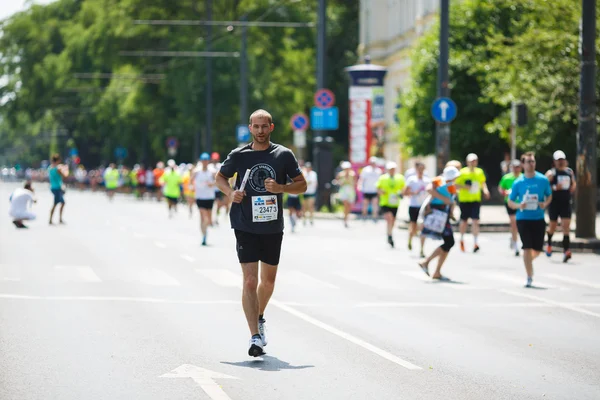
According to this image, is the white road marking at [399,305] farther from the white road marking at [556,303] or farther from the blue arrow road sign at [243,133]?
the blue arrow road sign at [243,133]

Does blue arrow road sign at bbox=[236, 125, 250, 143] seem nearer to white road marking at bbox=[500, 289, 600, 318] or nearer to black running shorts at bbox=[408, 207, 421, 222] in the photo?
black running shorts at bbox=[408, 207, 421, 222]

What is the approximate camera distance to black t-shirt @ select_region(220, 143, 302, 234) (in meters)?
10.3

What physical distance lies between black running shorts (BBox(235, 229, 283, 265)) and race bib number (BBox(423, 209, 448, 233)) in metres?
8.04

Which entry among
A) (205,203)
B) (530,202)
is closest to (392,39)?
(205,203)

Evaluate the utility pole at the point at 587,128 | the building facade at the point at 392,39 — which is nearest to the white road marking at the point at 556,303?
the utility pole at the point at 587,128

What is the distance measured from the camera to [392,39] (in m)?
71.8

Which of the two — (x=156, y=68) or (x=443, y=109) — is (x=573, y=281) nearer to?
(x=443, y=109)

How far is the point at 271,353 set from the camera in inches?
420

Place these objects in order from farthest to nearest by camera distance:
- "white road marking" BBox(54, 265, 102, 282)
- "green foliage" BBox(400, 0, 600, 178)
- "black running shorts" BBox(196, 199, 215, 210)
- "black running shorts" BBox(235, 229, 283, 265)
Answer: "green foliage" BBox(400, 0, 600, 178) < "black running shorts" BBox(196, 199, 215, 210) < "white road marking" BBox(54, 265, 102, 282) < "black running shorts" BBox(235, 229, 283, 265)

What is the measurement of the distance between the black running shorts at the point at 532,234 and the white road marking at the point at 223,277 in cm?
362

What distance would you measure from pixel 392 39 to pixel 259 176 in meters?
62.3

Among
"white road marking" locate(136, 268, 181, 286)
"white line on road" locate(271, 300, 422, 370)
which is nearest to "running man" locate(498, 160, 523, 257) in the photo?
"white road marking" locate(136, 268, 181, 286)

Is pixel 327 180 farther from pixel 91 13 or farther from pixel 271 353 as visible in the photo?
pixel 91 13

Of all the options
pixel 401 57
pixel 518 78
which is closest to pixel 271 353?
pixel 518 78
